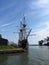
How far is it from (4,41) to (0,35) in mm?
7738

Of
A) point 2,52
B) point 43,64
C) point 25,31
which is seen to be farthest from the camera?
point 25,31

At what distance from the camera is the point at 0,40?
88875 mm

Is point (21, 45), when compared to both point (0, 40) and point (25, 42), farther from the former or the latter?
point (0, 40)

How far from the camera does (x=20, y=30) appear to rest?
345 ft

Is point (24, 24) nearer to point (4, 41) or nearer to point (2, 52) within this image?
point (4, 41)

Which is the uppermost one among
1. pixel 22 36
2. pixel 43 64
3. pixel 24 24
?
pixel 24 24

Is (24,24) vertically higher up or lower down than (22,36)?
higher up

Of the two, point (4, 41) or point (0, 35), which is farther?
point (0, 35)

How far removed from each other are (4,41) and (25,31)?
1485 cm

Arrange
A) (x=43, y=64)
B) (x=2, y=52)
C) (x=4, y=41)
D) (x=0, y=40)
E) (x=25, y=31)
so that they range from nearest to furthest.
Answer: (x=43, y=64)
(x=2, y=52)
(x=0, y=40)
(x=4, y=41)
(x=25, y=31)

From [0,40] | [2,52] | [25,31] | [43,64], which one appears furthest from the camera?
[25,31]

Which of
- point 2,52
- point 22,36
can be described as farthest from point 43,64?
point 22,36

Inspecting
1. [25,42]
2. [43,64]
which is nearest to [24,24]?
[25,42]

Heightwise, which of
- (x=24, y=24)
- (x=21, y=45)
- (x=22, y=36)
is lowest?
(x=21, y=45)
